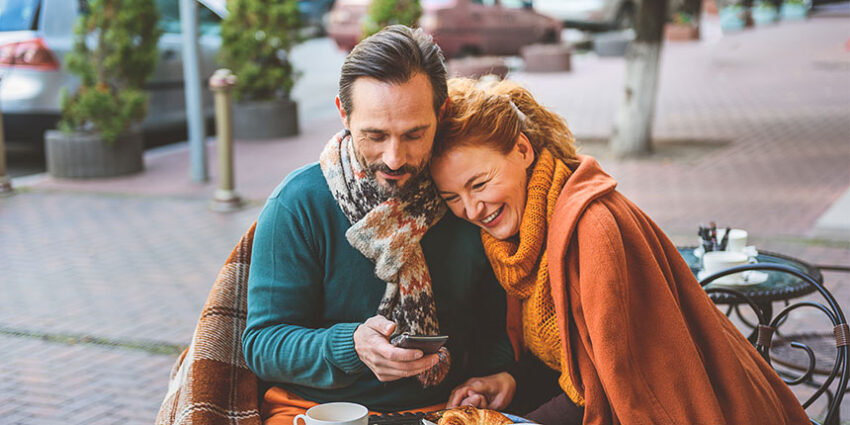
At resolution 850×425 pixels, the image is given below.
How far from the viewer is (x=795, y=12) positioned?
35.9m

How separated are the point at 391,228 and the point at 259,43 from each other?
972cm

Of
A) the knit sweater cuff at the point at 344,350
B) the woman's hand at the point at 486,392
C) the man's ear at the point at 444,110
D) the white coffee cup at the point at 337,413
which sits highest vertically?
the man's ear at the point at 444,110

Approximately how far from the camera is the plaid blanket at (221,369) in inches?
97.5

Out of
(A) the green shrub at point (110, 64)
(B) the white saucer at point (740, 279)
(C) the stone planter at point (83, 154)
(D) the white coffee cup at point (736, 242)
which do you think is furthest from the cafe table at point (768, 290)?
(C) the stone planter at point (83, 154)

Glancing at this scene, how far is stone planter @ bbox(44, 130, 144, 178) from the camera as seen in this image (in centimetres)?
917

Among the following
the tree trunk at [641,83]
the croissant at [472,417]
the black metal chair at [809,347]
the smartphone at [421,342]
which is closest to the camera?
the smartphone at [421,342]

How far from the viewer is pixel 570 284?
2.24m

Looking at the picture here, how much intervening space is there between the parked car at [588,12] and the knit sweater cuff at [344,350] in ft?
81.5

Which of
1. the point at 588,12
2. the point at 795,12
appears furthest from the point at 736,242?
the point at 795,12

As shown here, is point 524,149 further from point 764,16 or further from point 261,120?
point 764,16

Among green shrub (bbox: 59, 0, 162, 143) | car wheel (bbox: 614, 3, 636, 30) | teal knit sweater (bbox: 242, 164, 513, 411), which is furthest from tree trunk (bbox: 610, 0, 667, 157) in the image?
car wheel (bbox: 614, 3, 636, 30)

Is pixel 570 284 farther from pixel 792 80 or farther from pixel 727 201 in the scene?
pixel 792 80

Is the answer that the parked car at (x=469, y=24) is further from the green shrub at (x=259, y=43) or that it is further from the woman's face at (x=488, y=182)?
the woman's face at (x=488, y=182)

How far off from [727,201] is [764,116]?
19.0 ft
